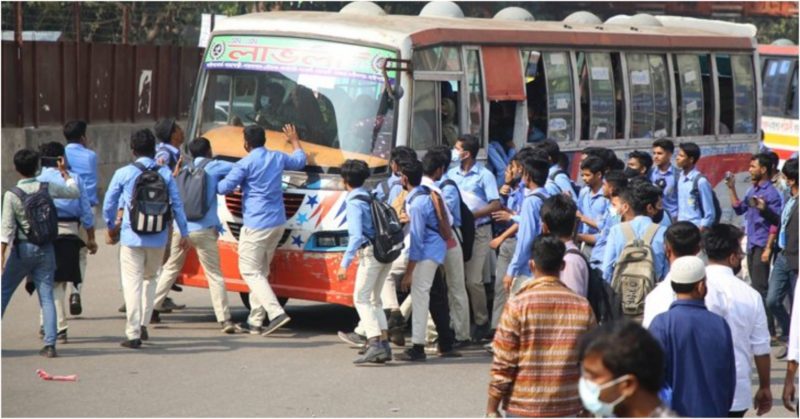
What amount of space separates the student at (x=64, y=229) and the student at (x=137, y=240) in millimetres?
347

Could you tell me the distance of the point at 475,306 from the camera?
1174cm

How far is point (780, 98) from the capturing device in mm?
28859

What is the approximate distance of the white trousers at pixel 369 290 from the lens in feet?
33.7

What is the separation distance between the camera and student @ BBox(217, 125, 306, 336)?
11148 millimetres

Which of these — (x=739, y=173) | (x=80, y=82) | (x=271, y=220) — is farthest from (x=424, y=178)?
(x=80, y=82)

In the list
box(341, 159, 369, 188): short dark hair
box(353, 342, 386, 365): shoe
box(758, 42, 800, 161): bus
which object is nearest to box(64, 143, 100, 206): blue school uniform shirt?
box(341, 159, 369, 188): short dark hair

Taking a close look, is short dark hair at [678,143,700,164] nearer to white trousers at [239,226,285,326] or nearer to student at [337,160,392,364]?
student at [337,160,392,364]

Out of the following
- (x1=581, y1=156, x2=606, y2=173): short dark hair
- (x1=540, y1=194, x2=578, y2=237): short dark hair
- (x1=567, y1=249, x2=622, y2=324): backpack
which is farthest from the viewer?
(x1=581, y1=156, x2=606, y2=173): short dark hair

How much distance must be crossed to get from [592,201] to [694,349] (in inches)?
207

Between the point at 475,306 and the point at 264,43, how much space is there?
116 inches

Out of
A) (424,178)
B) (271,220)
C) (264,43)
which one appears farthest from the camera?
(264,43)

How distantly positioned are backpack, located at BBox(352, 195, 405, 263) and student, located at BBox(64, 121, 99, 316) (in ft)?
9.86

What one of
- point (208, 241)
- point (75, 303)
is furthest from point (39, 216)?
point (75, 303)

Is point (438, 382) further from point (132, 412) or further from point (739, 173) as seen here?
point (739, 173)
